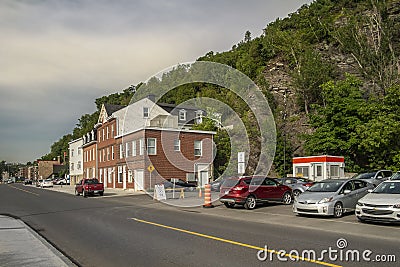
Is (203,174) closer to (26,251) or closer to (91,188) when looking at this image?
(91,188)

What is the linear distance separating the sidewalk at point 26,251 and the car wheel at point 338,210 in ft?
35.2

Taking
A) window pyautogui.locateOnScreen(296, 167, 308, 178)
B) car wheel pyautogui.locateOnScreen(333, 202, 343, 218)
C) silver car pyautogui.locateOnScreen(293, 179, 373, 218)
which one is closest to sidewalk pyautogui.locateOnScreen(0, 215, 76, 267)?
silver car pyautogui.locateOnScreen(293, 179, 373, 218)

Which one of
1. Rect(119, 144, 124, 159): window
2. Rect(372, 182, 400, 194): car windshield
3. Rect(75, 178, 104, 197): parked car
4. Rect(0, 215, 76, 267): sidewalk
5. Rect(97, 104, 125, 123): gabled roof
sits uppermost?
Rect(97, 104, 125, 123): gabled roof

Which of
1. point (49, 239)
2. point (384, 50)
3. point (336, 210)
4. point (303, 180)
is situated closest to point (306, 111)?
point (384, 50)

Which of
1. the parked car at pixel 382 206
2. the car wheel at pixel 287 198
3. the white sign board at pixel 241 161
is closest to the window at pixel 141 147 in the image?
the white sign board at pixel 241 161

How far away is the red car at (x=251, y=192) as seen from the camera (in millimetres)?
21000

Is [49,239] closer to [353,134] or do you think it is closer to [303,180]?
[303,180]

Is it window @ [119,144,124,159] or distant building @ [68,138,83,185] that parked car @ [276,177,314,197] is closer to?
window @ [119,144,124,159]

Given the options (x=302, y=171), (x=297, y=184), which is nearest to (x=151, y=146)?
(x=302, y=171)

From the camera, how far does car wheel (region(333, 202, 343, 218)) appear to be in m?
16.3

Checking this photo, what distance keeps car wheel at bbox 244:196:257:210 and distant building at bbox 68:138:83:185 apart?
6220cm

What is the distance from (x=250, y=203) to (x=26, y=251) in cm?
1317

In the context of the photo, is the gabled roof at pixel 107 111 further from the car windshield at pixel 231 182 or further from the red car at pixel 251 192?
the red car at pixel 251 192

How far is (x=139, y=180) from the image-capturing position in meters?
43.3
